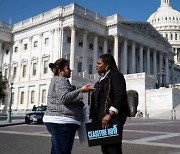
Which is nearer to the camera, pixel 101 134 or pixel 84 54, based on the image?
pixel 101 134

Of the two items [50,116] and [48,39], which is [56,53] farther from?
[50,116]

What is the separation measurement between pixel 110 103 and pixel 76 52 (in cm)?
5047

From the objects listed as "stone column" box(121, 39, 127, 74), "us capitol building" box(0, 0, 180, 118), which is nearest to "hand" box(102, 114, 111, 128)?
"us capitol building" box(0, 0, 180, 118)

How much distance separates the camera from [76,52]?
5494cm

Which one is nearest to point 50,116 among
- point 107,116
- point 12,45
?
point 107,116

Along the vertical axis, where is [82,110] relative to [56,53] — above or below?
below

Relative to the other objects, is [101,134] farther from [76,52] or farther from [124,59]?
[124,59]

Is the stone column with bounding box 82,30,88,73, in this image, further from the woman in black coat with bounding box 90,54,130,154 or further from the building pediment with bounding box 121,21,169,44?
the woman in black coat with bounding box 90,54,130,154

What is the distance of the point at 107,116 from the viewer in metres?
4.63

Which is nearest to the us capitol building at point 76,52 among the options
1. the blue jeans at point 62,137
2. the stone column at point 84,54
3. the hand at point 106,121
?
the stone column at point 84,54

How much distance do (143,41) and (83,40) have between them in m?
18.0

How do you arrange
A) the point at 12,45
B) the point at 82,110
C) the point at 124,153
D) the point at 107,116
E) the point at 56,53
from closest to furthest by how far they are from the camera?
the point at 107,116
the point at 82,110
the point at 124,153
the point at 56,53
the point at 12,45

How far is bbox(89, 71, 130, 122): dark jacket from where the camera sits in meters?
4.76

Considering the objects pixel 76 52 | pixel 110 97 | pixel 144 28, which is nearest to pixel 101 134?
pixel 110 97
